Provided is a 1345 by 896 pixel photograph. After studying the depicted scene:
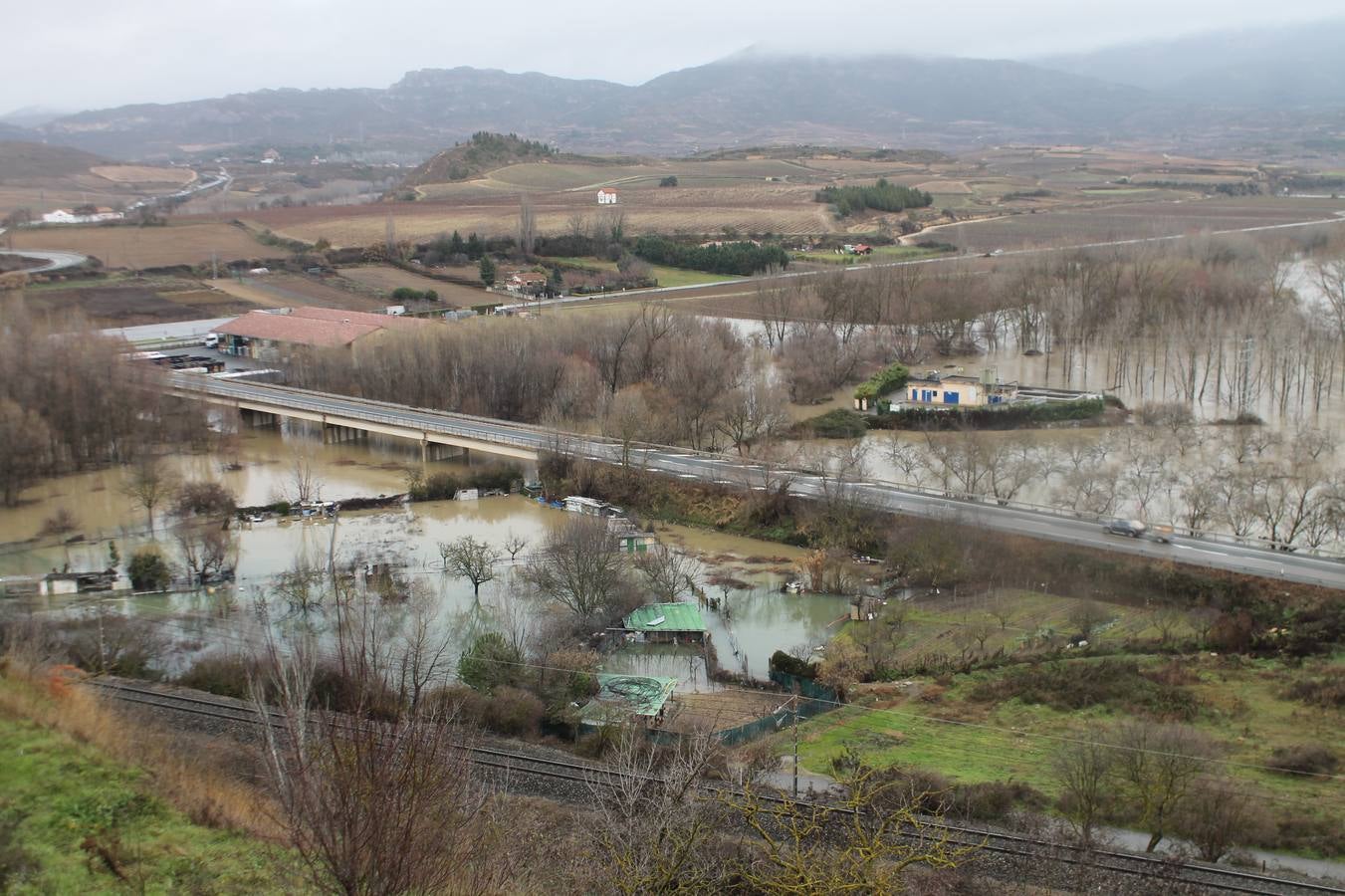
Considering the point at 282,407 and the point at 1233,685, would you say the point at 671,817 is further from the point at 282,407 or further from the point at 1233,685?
the point at 282,407

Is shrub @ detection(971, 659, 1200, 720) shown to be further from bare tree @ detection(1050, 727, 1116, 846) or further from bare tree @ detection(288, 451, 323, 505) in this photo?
bare tree @ detection(288, 451, 323, 505)

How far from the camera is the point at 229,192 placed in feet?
281

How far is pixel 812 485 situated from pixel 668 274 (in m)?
28.5

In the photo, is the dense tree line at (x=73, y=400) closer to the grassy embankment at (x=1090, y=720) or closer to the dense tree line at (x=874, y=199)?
the grassy embankment at (x=1090, y=720)

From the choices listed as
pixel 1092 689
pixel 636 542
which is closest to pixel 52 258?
pixel 636 542

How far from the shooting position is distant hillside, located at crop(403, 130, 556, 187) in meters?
76.1

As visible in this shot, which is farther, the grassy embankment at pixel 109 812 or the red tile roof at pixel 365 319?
the red tile roof at pixel 365 319

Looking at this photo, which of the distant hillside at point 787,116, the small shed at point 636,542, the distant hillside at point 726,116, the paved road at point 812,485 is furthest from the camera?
the distant hillside at point 726,116

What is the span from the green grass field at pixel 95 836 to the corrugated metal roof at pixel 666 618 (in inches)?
282

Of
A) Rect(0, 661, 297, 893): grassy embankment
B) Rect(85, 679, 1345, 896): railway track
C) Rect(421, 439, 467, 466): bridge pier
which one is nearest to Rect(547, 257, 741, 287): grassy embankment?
Rect(421, 439, 467, 466): bridge pier

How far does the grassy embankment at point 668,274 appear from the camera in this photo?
44719 mm

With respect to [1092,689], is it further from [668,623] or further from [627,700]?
[668,623]

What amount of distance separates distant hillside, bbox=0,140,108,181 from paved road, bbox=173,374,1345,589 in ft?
233

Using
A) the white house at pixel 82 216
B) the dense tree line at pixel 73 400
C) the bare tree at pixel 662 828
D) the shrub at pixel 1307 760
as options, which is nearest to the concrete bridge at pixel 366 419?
the dense tree line at pixel 73 400
